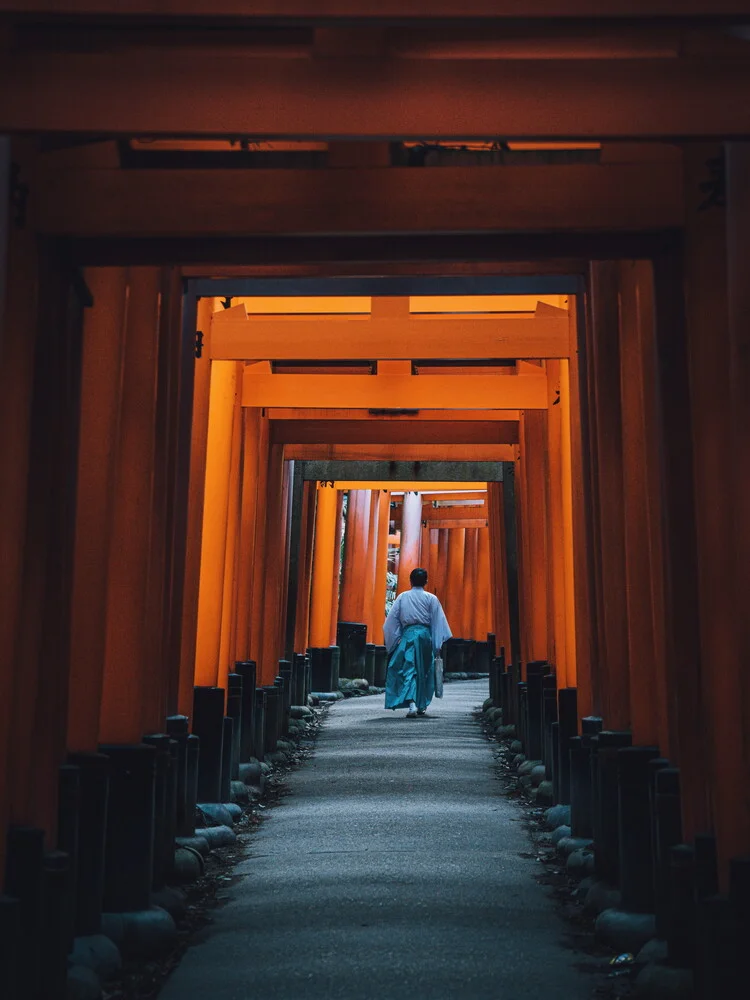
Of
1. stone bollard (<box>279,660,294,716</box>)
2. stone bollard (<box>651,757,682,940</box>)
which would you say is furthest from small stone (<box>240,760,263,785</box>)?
stone bollard (<box>651,757,682,940</box>)

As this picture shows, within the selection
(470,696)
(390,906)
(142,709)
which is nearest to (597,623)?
(390,906)

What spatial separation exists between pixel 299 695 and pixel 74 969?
40.8 feet

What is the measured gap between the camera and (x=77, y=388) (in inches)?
189

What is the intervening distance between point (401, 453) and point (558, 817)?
684cm

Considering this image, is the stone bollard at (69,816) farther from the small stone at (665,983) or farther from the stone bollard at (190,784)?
the stone bollard at (190,784)

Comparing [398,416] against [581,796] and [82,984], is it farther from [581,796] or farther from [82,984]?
[82,984]

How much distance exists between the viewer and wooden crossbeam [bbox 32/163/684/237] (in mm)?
4461

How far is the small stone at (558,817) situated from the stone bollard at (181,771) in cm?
221

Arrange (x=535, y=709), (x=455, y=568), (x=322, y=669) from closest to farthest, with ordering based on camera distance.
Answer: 1. (x=535, y=709)
2. (x=322, y=669)
3. (x=455, y=568)

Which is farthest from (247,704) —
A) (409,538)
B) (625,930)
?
(409,538)

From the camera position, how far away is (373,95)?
12.6 ft

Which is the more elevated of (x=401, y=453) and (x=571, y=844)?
(x=401, y=453)

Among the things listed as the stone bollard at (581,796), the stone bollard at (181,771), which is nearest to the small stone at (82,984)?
the stone bollard at (181,771)

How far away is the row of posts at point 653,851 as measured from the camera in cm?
387
